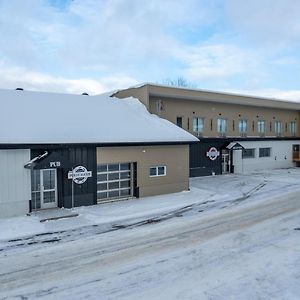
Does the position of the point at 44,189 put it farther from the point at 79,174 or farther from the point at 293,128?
the point at 293,128

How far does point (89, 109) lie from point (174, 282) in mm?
16381

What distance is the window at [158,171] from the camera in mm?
21630

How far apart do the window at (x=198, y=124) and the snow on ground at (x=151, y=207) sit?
6.91 meters

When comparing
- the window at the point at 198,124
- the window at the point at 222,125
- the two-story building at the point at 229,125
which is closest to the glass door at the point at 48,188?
the two-story building at the point at 229,125

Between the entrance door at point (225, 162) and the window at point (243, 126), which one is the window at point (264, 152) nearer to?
the window at point (243, 126)

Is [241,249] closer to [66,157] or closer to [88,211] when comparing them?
[88,211]

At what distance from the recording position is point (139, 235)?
1310 centimetres

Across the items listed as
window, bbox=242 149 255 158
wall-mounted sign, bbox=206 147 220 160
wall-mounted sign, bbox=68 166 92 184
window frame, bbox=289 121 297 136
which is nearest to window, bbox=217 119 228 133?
wall-mounted sign, bbox=206 147 220 160

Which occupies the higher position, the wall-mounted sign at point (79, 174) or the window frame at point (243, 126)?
the window frame at point (243, 126)

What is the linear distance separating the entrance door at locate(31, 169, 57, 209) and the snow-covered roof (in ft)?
5.55

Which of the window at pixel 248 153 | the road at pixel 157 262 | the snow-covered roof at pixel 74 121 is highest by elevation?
the snow-covered roof at pixel 74 121

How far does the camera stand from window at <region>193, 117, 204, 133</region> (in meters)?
33.1

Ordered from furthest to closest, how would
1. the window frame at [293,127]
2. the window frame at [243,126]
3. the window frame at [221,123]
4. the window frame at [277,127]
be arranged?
the window frame at [293,127], the window frame at [277,127], the window frame at [243,126], the window frame at [221,123]

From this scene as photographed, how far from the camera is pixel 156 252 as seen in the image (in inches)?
435
